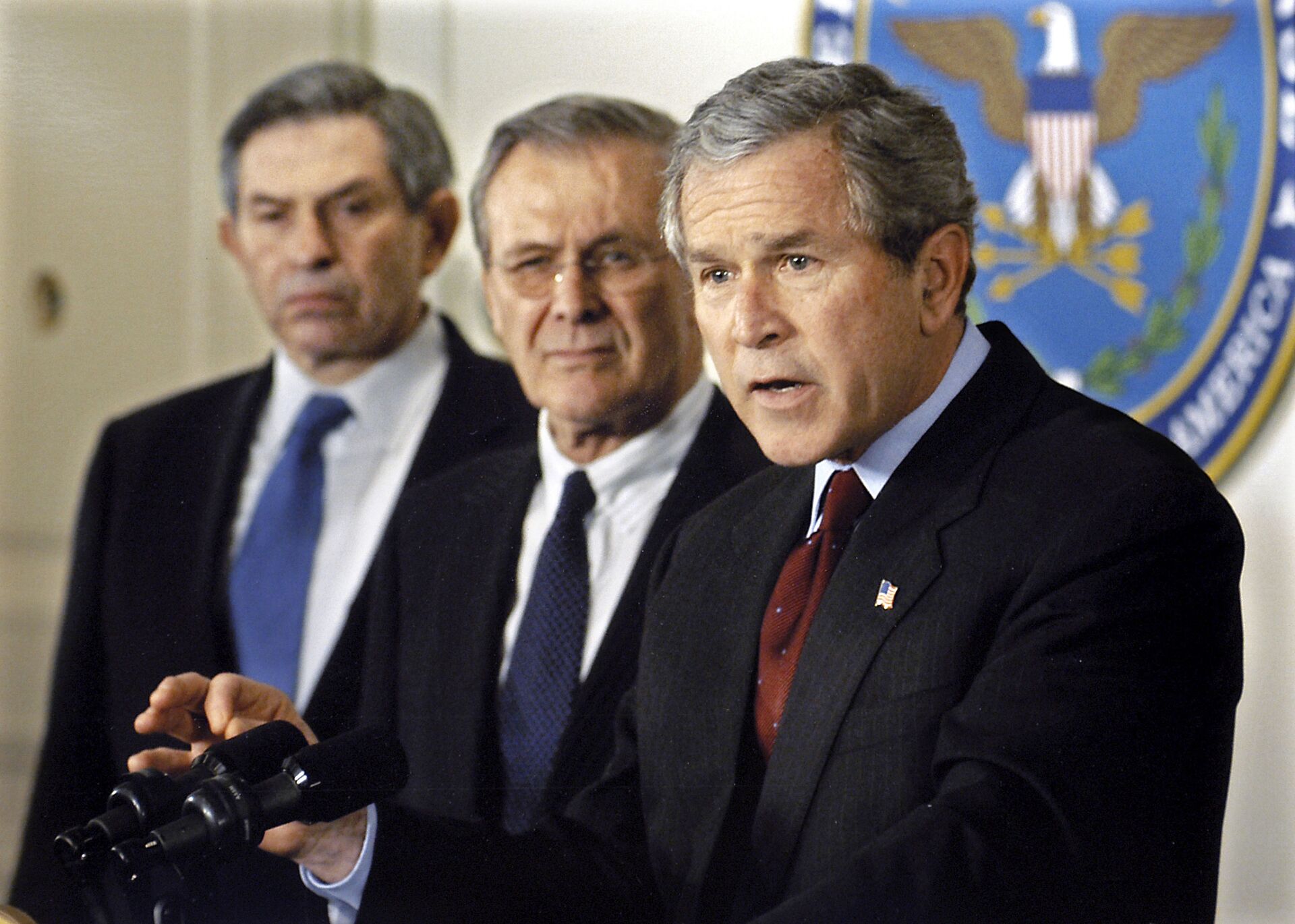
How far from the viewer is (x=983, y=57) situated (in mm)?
2117

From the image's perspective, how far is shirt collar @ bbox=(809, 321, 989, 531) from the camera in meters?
1.88

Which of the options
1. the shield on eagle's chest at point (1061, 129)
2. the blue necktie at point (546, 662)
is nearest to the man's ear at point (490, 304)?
the blue necktie at point (546, 662)

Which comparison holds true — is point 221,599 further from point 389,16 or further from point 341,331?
point 389,16

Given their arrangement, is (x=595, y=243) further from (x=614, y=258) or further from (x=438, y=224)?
(x=438, y=224)

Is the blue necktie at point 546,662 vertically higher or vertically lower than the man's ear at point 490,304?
lower

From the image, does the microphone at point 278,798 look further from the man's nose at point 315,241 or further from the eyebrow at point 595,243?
the man's nose at point 315,241

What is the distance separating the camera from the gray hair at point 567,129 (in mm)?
2109

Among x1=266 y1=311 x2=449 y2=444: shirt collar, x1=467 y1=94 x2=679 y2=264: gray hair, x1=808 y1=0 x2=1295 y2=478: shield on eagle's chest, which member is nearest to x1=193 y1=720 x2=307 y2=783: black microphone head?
x1=266 y1=311 x2=449 y2=444: shirt collar

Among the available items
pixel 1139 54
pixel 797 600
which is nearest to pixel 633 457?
pixel 797 600

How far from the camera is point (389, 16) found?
231 cm

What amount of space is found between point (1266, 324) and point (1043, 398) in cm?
46

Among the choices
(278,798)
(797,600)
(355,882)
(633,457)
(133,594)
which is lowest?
(355,882)

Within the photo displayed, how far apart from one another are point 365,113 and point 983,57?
963 mm

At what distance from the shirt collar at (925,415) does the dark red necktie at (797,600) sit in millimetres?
40
